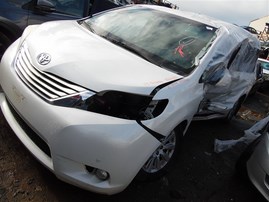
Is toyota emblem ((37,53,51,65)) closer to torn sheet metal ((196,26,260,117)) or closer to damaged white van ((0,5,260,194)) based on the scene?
damaged white van ((0,5,260,194))

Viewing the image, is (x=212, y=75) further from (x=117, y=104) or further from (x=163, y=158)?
(x=117, y=104)

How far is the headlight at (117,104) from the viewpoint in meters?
2.69

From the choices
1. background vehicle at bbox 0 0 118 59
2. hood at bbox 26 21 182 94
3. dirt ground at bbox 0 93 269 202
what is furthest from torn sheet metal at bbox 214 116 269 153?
background vehicle at bbox 0 0 118 59

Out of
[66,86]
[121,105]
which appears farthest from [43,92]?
[121,105]

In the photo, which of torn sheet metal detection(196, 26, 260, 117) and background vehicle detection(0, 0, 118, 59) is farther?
background vehicle detection(0, 0, 118, 59)

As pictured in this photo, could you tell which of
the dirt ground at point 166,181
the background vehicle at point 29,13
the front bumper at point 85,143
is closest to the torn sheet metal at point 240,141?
the dirt ground at point 166,181

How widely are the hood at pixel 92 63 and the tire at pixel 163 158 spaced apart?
0.64m

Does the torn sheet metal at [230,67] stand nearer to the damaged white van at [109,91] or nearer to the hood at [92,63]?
the damaged white van at [109,91]

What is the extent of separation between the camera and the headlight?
8.84 feet

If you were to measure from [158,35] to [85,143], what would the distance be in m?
1.94

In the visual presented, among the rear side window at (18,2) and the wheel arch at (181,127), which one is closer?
the wheel arch at (181,127)

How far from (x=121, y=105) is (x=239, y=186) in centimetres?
201

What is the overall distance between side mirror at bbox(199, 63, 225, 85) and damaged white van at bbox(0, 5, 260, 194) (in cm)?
1

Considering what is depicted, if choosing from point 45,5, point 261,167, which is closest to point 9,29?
point 45,5
